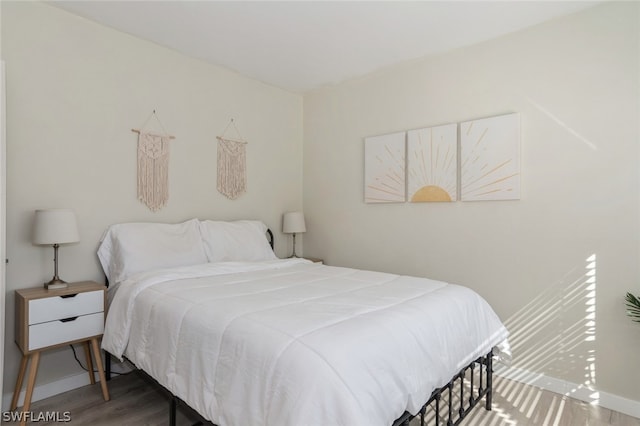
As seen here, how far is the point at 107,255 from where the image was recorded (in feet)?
8.91

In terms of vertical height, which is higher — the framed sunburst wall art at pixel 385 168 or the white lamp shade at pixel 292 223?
the framed sunburst wall art at pixel 385 168

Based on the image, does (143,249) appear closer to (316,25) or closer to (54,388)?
(54,388)

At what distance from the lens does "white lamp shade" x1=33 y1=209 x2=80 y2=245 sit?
2.26 metres

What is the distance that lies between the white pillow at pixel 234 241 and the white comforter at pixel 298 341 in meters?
0.64

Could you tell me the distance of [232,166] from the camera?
367cm

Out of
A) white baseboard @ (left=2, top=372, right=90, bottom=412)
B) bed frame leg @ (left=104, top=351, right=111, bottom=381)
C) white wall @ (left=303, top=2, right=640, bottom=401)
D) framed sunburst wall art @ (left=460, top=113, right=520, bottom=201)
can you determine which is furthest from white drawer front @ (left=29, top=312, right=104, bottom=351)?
framed sunburst wall art @ (left=460, top=113, right=520, bottom=201)

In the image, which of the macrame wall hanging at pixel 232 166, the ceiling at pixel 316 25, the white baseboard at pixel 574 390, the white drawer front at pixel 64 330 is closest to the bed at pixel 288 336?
the white drawer front at pixel 64 330

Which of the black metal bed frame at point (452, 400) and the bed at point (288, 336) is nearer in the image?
the bed at point (288, 336)

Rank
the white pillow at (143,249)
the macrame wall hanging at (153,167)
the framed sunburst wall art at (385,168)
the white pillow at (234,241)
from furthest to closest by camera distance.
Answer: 1. the framed sunburst wall art at (385,168)
2. the white pillow at (234,241)
3. the macrame wall hanging at (153,167)
4. the white pillow at (143,249)

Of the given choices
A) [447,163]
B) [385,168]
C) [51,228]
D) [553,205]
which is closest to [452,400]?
[553,205]

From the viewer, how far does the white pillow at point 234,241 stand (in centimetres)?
316

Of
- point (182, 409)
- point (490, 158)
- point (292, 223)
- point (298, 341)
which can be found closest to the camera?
point (298, 341)

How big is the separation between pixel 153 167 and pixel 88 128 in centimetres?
54

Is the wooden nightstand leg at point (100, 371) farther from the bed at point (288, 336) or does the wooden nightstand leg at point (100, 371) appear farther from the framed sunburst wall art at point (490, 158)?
the framed sunburst wall art at point (490, 158)
